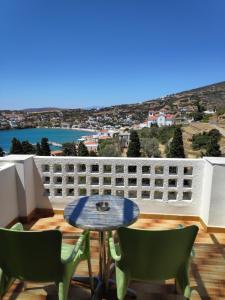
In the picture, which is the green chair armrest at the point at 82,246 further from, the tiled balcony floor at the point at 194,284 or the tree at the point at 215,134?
the tree at the point at 215,134

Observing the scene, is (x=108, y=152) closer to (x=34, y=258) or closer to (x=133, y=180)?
(x=133, y=180)

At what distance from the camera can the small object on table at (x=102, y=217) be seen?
1.78 meters

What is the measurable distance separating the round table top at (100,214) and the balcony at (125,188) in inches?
32.9

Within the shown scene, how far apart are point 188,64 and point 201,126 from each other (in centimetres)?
1258

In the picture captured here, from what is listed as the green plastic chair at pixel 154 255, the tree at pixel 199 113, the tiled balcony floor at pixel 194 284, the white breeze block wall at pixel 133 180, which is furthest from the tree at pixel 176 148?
the green plastic chair at pixel 154 255

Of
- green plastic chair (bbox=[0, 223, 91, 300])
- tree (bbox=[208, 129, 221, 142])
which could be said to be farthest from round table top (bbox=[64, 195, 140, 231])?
tree (bbox=[208, 129, 221, 142])

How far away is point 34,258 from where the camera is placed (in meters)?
1.40

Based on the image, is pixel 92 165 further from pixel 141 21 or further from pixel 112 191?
pixel 141 21

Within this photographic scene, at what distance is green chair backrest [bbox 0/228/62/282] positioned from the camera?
1.32 meters

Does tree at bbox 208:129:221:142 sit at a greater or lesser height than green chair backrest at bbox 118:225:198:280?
lesser

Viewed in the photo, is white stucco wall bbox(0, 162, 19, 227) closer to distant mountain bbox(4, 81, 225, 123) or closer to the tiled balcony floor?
the tiled balcony floor

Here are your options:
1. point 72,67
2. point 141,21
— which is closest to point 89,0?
point 141,21

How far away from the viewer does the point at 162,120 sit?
51.4 meters

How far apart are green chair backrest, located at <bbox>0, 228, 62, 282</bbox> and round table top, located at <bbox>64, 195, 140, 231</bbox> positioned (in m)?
0.38
